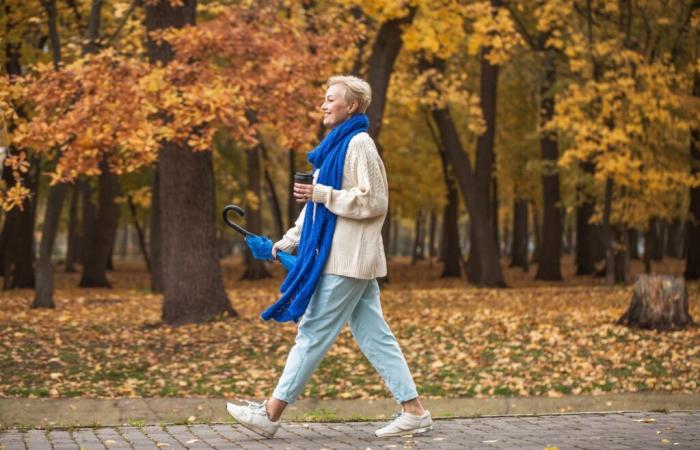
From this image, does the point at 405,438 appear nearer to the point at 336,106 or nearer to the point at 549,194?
the point at 336,106

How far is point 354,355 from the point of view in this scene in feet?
38.8

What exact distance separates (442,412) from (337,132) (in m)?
3.49

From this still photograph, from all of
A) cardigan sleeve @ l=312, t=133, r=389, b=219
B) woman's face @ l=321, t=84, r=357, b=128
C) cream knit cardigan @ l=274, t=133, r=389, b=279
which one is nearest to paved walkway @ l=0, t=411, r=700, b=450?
cream knit cardigan @ l=274, t=133, r=389, b=279

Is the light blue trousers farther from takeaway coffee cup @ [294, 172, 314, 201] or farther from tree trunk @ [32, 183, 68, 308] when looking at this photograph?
tree trunk @ [32, 183, 68, 308]

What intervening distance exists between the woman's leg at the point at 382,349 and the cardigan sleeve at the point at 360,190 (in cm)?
57

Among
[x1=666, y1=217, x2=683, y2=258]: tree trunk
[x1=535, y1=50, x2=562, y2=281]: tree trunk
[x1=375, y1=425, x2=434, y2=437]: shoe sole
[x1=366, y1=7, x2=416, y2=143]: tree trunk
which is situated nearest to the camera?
[x1=375, y1=425, x2=434, y2=437]: shoe sole

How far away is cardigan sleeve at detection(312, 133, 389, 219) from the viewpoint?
624cm

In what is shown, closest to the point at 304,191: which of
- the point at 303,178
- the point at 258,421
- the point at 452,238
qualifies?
the point at 303,178

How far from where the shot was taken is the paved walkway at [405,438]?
6.16 metres

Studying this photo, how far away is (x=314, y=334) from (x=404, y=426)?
784 millimetres

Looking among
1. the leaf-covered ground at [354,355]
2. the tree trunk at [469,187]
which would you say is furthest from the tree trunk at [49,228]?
the tree trunk at [469,187]

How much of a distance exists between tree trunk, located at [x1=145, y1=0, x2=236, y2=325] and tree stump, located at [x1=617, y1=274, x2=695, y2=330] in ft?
18.5

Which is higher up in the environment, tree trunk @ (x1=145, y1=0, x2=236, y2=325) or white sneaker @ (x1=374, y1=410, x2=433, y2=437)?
tree trunk @ (x1=145, y1=0, x2=236, y2=325)

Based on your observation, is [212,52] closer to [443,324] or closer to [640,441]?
[443,324]
